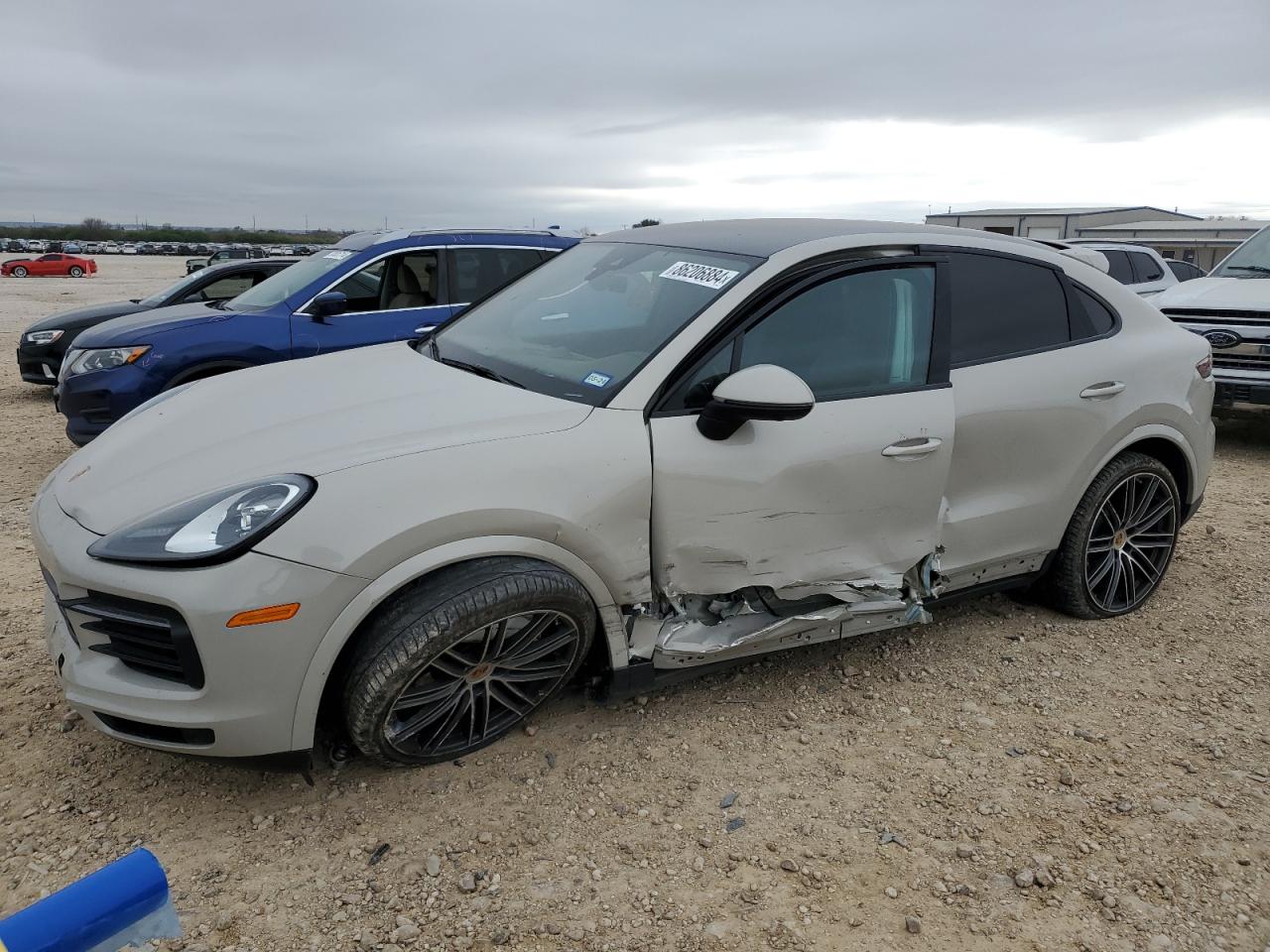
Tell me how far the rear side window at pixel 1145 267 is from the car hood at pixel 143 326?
10.0 meters

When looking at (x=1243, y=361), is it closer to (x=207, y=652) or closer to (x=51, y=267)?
(x=207, y=652)


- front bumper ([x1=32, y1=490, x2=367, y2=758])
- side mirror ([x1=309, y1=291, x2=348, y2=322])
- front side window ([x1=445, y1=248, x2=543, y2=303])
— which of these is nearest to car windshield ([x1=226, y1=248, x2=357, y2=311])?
side mirror ([x1=309, y1=291, x2=348, y2=322])

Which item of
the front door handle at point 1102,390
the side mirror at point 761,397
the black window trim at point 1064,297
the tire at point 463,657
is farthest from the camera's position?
the front door handle at point 1102,390

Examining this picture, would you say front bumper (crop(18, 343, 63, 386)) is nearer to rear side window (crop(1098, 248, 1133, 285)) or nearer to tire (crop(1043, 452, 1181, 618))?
tire (crop(1043, 452, 1181, 618))

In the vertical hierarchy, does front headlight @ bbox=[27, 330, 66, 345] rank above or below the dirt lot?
above

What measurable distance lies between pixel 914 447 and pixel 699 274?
98 centimetres

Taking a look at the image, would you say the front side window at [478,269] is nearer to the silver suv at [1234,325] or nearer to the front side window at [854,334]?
the front side window at [854,334]

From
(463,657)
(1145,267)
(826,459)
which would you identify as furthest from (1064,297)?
(1145,267)

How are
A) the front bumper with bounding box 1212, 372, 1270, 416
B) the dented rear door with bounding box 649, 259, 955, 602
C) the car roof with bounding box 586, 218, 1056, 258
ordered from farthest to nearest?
the front bumper with bounding box 1212, 372, 1270, 416
the car roof with bounding box 586, 218, 1056, 258
the dented rear door with bounding box 649, 259, 955, 602

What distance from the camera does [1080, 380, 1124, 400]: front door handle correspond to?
12.3 ft

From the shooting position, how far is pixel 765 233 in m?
3.51

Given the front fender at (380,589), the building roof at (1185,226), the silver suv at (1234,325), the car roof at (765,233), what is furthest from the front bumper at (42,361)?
the building roof at (1185,226)

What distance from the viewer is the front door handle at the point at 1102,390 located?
3736mm

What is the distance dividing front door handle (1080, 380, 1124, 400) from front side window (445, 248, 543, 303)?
4296 mm
